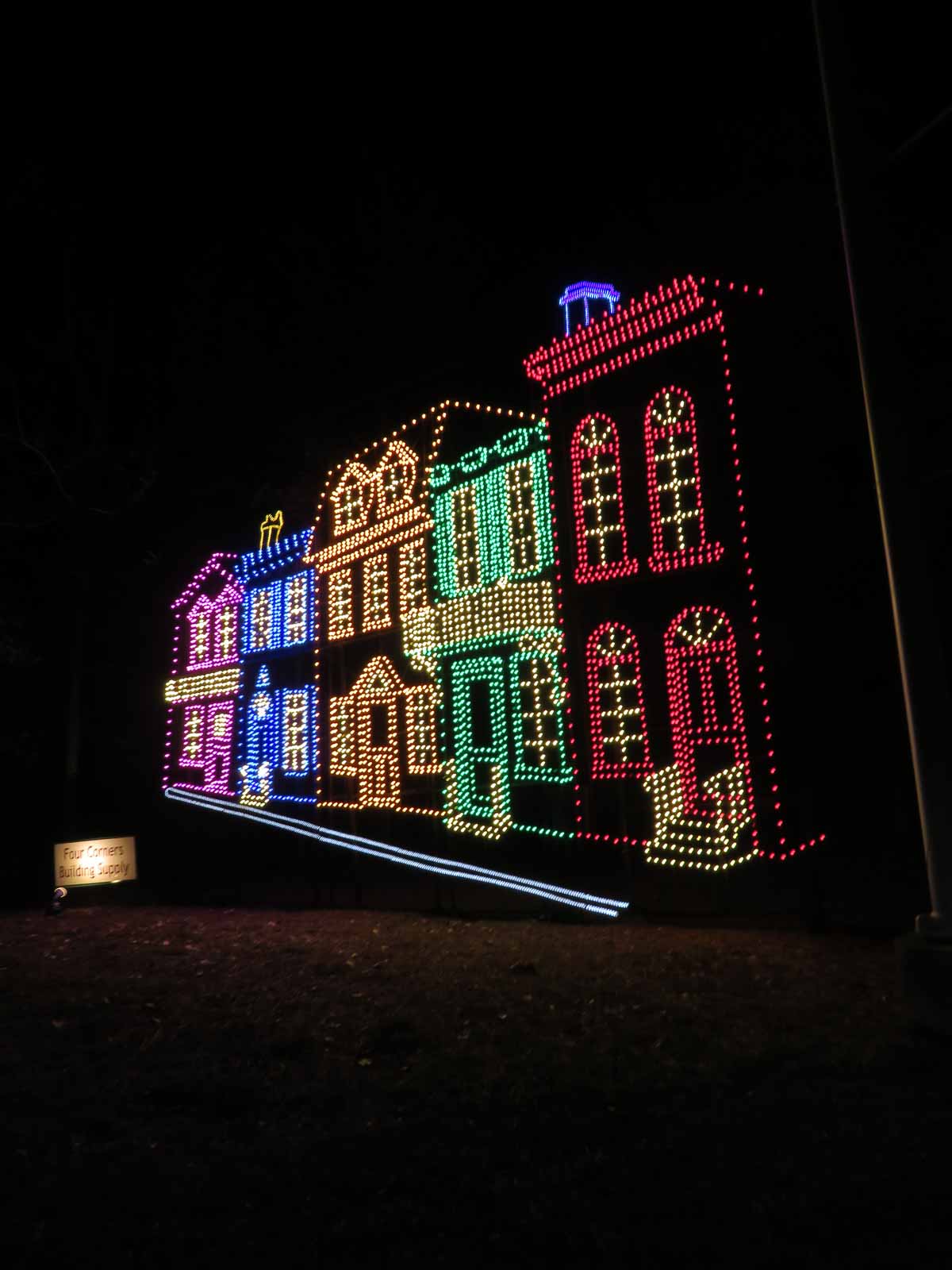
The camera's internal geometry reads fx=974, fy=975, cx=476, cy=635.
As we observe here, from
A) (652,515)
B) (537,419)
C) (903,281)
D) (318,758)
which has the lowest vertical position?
(318,758)

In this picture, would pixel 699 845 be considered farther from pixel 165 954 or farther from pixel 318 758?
pixel 318 758

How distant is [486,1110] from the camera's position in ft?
12.8

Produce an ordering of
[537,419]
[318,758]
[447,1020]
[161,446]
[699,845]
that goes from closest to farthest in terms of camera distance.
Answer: [447,1020] < [699,845] < [537,419] < [318,758] < [161,446]

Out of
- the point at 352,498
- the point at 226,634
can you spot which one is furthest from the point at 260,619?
the point at 352,498

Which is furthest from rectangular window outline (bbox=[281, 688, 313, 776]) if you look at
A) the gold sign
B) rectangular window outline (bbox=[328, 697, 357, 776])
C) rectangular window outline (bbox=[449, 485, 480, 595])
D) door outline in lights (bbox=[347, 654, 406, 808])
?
rectangular window outline (bbox=[449, 485, 480, 595])

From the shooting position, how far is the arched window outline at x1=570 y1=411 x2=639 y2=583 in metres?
7.79

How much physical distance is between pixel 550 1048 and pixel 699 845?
2703 mm

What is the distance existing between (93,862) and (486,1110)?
6.51m

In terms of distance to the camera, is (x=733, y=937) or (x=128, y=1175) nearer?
(x=128, y=1175)

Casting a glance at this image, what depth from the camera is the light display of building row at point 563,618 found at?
23.1 ft

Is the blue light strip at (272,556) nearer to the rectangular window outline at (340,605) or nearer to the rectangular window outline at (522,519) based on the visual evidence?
the rectangular window outline at (340,605)

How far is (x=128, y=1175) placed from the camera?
343 centimetres

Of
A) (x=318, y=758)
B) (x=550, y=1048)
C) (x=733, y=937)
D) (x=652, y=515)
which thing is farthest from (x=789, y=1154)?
(x=318, y=758)

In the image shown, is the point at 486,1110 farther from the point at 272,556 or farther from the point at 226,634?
the point at 226,634
